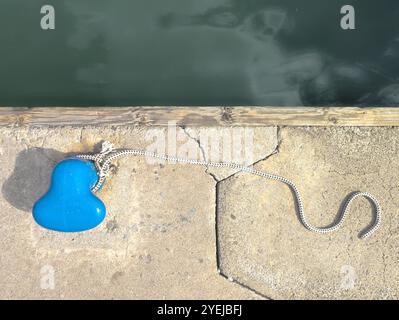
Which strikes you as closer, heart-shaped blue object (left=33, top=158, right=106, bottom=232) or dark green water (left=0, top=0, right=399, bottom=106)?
heart-shaped blue object (left=33, top=158, right=106, bottom=232)

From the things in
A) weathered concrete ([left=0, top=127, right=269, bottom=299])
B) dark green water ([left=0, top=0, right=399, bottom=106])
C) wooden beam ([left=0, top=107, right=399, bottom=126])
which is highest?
dark green water ([left=0, top=0, right=399, bottom=106])

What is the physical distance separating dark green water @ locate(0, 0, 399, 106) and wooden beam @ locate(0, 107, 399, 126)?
83 cm

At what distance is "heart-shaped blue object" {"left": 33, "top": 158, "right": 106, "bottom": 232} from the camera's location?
2779mm

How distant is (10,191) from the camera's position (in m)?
3.14

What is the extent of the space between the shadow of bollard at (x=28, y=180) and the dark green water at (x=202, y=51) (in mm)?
956

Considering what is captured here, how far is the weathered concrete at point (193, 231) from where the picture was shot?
3.14 m

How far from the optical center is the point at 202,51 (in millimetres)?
4062

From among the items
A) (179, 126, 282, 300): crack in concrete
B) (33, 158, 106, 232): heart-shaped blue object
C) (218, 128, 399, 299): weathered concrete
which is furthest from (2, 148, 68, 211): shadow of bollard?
(218, 128, 399, 299): weathered concrete

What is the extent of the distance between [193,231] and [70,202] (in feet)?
2.62

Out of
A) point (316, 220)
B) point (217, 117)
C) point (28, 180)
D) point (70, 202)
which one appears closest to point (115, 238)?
point (70, 202)

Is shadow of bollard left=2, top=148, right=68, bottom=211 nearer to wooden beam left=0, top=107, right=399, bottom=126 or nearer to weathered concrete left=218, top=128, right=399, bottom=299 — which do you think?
wooden beam left=0, top=107, right=399, bottom=126

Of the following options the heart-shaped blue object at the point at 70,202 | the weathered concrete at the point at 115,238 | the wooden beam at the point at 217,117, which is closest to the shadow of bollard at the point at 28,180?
the weathered concrete at the point at 115,238

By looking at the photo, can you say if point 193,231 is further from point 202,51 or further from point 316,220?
point 202,51

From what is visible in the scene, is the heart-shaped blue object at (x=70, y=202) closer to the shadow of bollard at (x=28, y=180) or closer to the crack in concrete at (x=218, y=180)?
the shadow of bollard at (x=28, y=180)
